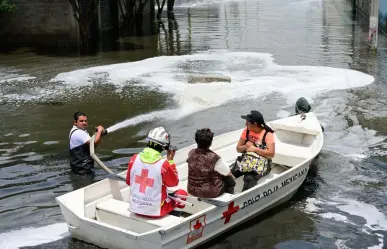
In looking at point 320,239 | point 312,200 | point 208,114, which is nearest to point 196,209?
point 320,239

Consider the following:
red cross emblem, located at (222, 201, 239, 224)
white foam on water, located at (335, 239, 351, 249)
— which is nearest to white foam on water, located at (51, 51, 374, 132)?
red cross emblem, located at (222, 201, 239, 224)

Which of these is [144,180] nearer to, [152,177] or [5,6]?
[152,177]

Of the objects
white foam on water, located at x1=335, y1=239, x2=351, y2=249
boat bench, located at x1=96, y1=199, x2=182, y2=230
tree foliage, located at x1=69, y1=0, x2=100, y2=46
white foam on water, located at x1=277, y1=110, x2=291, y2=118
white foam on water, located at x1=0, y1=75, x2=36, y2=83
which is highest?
tree foliage, located at x1=69, y1=0, x2=100, y2=46

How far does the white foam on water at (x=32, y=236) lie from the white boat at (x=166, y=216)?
54 centimetres

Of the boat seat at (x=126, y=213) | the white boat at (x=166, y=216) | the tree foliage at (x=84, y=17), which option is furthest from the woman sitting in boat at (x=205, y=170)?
the tree foliage at (x=84, y=17)

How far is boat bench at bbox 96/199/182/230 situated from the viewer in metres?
7.27

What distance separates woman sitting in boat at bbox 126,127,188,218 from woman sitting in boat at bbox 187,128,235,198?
19.7 inches

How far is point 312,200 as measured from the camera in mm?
9352

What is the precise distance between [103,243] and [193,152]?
1.60 metres

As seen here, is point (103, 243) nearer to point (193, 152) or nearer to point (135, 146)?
point (193, 152)

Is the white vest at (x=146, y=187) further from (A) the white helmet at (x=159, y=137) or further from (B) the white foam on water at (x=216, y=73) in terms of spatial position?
(B) the white foam on water at (x=216, y=73)

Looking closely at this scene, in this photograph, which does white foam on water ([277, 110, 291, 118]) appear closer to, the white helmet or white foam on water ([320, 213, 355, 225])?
white foam on water ([320, 213, 355, 225])

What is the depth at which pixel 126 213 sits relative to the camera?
7.49 metres

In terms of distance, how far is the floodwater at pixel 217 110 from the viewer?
8.52m
